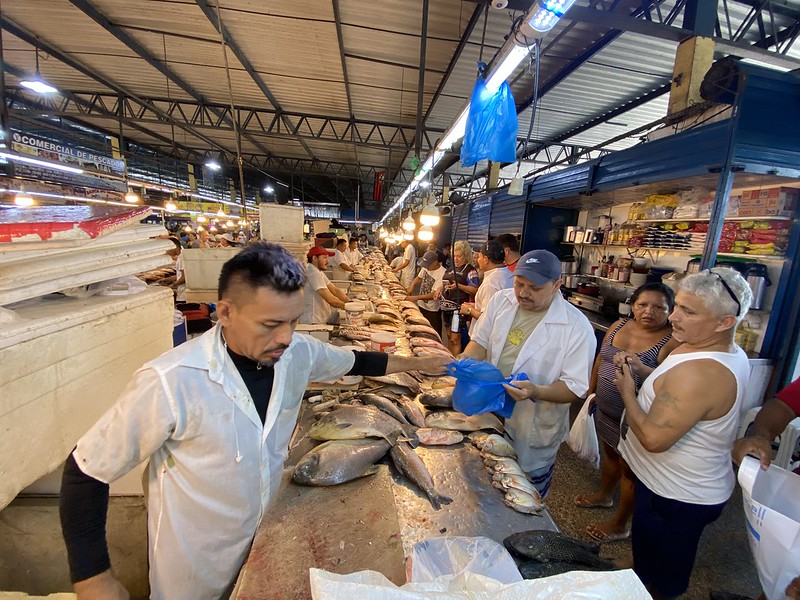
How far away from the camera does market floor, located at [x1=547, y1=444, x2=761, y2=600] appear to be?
266 centimetres

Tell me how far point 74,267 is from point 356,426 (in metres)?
1.64

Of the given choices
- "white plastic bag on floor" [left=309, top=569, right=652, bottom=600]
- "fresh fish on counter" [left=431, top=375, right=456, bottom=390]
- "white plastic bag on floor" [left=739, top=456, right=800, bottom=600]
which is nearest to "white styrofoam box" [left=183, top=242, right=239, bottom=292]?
"fresh fish on counter" [left=431, top=375, right=456, bottom=390]

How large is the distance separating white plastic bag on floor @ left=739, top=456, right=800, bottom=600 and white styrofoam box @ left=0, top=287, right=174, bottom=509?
330 centimetres

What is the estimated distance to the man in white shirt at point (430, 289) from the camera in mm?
6891

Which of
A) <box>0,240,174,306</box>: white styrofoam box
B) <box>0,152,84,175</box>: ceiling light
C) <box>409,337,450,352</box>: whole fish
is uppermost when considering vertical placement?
<box>0,152,84,175</box>: ceiling light

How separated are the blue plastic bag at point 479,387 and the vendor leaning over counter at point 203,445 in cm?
117

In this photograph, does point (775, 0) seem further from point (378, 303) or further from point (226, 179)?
point (226, 179)

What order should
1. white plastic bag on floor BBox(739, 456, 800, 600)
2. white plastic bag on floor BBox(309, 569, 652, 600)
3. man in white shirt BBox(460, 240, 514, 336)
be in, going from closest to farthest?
white plastic bag on floor BBox(309, 569, 652, 600) → white plastic bag on floor BBox(739, 456, 800, 600) → man in white shirt BBox(460, 240, 514, 336)

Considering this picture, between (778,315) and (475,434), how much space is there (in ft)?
14.8

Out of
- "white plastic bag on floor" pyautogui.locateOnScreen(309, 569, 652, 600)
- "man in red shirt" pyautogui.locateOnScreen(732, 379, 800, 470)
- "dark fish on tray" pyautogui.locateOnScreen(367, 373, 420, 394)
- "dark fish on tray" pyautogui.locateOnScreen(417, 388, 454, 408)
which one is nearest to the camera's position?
"white plastic bag on floor" pyautogui.locateOnScreen(309, 569, 652, 600)

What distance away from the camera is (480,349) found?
2.79 meters

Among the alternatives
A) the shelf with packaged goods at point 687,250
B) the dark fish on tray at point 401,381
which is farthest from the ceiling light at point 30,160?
the shelf with packaged goods at point 687,250

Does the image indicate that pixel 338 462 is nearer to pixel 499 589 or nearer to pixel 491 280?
pixel 499 589

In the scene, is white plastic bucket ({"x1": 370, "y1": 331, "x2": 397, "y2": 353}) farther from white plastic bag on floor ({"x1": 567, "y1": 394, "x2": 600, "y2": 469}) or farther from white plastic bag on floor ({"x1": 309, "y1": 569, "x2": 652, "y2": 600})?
white plastic bag on floor ({"x1": 309, "y1": 569, "x2": 652, "y2": 600})
